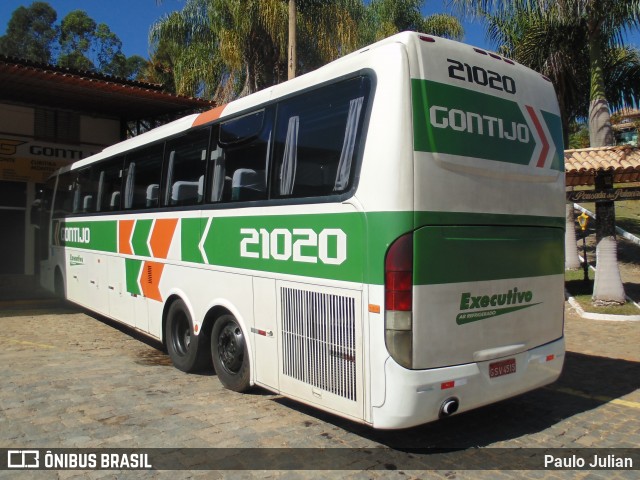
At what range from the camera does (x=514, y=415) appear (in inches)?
210

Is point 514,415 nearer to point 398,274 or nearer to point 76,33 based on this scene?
point 398,274

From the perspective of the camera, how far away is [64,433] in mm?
4746

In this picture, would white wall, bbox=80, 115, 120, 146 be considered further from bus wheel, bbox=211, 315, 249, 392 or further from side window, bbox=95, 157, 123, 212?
bus wheel, bbox=211, 315, 249, 392

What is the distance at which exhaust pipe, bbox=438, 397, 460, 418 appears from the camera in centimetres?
412

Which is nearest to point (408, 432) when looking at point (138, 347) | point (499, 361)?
point (499, 361)

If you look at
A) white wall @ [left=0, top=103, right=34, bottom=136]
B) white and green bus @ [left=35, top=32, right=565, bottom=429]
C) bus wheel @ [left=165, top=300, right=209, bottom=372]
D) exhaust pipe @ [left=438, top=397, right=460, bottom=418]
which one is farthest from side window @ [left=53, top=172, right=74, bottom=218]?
exhaust pipe @ [left=438, top=397, right=460, bottom=418]

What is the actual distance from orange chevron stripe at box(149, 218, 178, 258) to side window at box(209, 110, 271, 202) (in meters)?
1.10

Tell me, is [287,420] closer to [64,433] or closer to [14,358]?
[64,433]

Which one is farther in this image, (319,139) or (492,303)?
(319,139)

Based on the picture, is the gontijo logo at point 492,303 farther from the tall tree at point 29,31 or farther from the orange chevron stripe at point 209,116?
the tall tree at point 29,31

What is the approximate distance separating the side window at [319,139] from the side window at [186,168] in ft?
5.04

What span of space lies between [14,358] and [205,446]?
14.3ft

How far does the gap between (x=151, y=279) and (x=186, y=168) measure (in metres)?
1.75

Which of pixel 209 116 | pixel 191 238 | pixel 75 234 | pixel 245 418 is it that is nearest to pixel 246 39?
pixel 75 234
